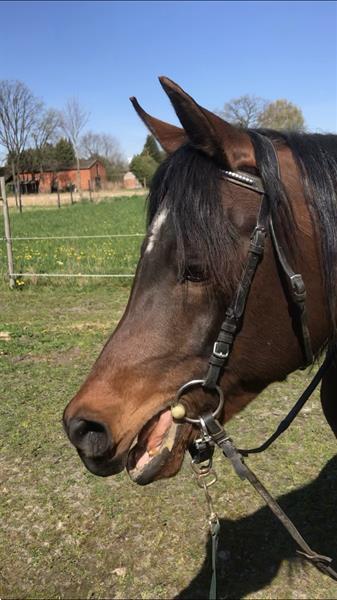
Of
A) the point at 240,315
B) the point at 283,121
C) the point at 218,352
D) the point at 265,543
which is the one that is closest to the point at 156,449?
the point at 218,352

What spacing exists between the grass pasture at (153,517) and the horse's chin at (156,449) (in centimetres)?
146

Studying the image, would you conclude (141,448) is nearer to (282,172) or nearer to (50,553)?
(282,172)

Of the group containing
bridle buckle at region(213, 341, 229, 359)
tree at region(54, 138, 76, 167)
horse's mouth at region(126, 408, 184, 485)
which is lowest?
horse's mouth at region(126, 408, 184, 485)

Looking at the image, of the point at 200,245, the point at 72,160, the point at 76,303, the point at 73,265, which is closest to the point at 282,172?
the point at 200,245

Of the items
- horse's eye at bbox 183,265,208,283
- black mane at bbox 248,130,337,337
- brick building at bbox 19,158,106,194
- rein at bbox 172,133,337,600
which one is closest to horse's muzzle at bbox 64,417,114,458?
rein at bbox 172,133,337,600

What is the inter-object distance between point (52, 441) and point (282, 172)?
3.36 meters

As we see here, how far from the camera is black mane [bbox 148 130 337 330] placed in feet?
4.64

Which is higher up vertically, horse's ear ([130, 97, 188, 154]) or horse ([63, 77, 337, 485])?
horse's ear ([130, 97, 188, 154])

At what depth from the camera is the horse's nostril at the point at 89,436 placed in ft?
4.67

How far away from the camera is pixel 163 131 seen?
1790mm

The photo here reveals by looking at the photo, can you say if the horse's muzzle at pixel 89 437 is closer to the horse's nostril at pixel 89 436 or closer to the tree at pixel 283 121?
the horse's nostril at pixel 89 436

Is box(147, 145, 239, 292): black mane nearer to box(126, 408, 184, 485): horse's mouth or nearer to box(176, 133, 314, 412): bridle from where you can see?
box(176, 133, 314, 412): bridle

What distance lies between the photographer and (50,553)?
2863 mm

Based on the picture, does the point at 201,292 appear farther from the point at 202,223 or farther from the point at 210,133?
the point at 210,133
